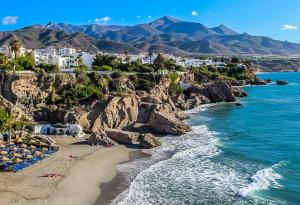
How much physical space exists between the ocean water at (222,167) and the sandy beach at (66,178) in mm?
2283

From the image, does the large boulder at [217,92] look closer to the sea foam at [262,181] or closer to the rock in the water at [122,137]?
the rock in the water at [122,137]

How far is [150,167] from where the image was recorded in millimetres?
36906

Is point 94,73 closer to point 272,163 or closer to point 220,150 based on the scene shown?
point 220,150

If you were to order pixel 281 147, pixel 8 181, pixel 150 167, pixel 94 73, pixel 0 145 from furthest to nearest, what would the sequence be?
pixel 94 73 → pixel 281 147 → pixel 0 145 → pixel 150 167 → pixel 8 181

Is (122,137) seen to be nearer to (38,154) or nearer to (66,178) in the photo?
(38,154)

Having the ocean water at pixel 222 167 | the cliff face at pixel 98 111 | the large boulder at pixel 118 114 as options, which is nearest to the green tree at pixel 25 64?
the cliff face at pixel 98 111

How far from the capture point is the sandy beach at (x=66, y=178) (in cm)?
2888

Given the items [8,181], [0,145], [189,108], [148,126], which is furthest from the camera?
[189,108]

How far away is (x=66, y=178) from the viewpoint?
3347cm

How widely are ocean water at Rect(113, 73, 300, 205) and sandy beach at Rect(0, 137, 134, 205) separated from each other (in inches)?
89.9

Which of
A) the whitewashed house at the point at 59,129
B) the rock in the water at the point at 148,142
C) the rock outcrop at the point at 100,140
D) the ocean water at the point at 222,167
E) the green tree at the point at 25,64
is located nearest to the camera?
the ocean water at the point at 222,167

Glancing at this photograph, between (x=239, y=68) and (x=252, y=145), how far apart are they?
4336 inches

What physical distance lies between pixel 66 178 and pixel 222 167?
13.5 m

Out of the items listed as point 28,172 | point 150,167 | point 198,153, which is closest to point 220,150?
point 198,153
